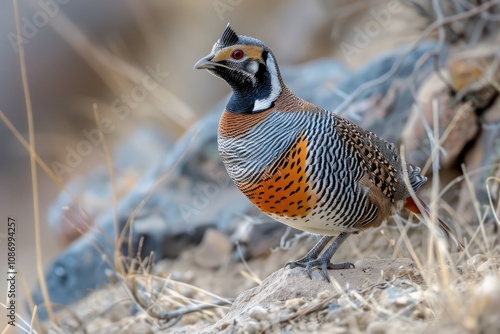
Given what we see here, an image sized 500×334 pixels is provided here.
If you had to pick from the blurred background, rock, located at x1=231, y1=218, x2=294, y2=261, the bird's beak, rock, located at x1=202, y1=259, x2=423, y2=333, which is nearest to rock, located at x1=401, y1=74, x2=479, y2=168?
rock, located at x1=231, y1=218, x2=294, y2=261

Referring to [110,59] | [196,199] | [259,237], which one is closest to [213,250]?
[259,237]

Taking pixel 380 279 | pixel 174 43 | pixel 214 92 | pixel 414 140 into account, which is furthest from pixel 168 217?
pixel 174 43

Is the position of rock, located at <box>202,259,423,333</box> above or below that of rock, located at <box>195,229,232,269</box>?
above

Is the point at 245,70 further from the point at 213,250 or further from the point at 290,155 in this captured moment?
the point at 213,250

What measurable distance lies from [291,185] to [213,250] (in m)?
3.23

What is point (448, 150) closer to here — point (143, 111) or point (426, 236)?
point (426, 236)

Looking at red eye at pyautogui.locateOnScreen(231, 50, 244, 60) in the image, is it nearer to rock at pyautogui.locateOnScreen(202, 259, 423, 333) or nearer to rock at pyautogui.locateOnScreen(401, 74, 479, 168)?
rock at pyautogui.locateOnScreen(202, 259, 423, 333)

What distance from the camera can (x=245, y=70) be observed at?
4273 mm

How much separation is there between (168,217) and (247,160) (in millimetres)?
3569

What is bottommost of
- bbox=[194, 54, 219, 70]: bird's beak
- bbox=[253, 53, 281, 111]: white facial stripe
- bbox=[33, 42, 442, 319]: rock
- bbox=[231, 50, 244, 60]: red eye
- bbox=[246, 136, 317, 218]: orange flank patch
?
bbox=[33, 42, 442, 319]: rock

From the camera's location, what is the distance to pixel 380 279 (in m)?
4.01

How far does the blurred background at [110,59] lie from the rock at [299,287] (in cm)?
709

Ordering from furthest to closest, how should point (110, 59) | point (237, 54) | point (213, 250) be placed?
point (110, 59)
point (213, 250)
point (237, 54)

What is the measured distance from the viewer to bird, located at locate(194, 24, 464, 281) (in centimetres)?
412
